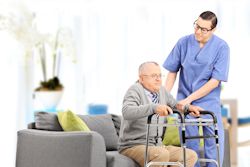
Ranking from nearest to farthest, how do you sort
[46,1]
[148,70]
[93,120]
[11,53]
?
[148,70], [93,120], [11,53], [46,1]

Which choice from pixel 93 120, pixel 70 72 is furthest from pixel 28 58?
pixel 93 120

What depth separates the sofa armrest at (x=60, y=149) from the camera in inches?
154

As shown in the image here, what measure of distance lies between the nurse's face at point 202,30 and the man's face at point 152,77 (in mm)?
339

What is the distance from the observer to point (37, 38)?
700 centimetres

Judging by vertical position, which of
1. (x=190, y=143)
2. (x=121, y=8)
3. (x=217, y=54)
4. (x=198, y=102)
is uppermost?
(x=121, y=8)

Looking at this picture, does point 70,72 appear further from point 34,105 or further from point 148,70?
point 148,70

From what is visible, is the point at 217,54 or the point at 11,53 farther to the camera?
the point at 11,53

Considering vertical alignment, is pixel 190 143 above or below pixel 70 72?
below

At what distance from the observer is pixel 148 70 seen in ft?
12.8

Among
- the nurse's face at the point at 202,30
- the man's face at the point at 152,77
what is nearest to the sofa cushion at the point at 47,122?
the man's face at the point at 152,77

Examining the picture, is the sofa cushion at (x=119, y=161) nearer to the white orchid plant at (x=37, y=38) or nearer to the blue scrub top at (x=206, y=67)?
the blue scrub top at (x=206, y=67)

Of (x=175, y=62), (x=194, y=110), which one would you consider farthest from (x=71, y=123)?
(x=194, y=110)

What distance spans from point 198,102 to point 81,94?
413 cm

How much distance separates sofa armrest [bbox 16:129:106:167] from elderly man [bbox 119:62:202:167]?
0.21 m
